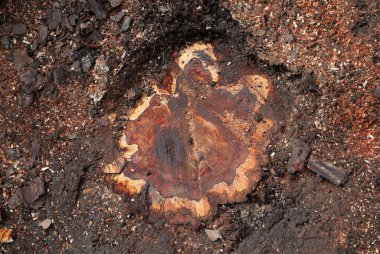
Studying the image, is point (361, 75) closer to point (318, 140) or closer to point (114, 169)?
point (318, 140)

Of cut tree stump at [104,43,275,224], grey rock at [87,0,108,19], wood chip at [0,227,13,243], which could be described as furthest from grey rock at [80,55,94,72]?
wood chip at [0,227,13,243]

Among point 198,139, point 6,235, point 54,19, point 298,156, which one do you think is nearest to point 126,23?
point 54,19

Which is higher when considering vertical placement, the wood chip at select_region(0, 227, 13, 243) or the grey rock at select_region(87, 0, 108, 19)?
the grey rock at select_region(87, 0, 108, 19)

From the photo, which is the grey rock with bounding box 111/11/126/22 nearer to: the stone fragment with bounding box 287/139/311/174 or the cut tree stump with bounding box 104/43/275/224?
the cut tree stump with bounding box 104/43/275/224

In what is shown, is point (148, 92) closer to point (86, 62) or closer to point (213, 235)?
point (86, 62)

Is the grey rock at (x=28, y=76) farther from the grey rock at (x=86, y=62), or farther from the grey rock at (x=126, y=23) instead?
the grey rock at (x=126, y=23)

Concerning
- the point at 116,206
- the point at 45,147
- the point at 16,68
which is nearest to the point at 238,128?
the point at 116,206
